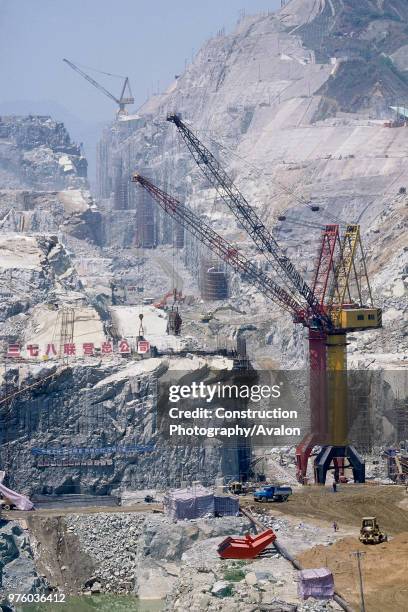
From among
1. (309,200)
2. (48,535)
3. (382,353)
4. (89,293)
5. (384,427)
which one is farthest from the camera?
(309,200)

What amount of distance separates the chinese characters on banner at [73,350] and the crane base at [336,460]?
14424 mm

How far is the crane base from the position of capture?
359ft

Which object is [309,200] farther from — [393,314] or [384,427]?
[384,427]

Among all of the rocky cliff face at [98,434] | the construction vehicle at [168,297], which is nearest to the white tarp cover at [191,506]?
the rocky cliff face at [98,434]

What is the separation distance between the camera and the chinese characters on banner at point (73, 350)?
119312mm

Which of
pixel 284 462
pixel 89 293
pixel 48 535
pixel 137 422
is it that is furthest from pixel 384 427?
pixel 89 293

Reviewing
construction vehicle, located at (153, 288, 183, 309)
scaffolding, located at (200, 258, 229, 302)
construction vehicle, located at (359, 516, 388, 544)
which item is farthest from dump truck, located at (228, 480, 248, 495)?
scaffolding, located at (200, 258, 229, 302)

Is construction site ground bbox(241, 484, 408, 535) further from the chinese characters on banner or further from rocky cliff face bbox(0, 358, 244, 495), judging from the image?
the chinese characters on banner

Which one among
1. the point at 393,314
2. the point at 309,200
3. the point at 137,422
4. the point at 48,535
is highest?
the point at 309,200

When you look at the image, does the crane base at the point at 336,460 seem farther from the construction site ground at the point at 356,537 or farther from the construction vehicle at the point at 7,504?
the construction vehicle at the point at 7,504

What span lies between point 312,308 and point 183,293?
84.6 metres

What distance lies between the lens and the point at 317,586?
74.9 metres

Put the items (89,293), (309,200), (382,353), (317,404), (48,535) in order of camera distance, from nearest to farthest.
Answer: (48,535) → (317,404) → (382,353) → (89,293) → (309,200)

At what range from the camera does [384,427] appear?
409ft
